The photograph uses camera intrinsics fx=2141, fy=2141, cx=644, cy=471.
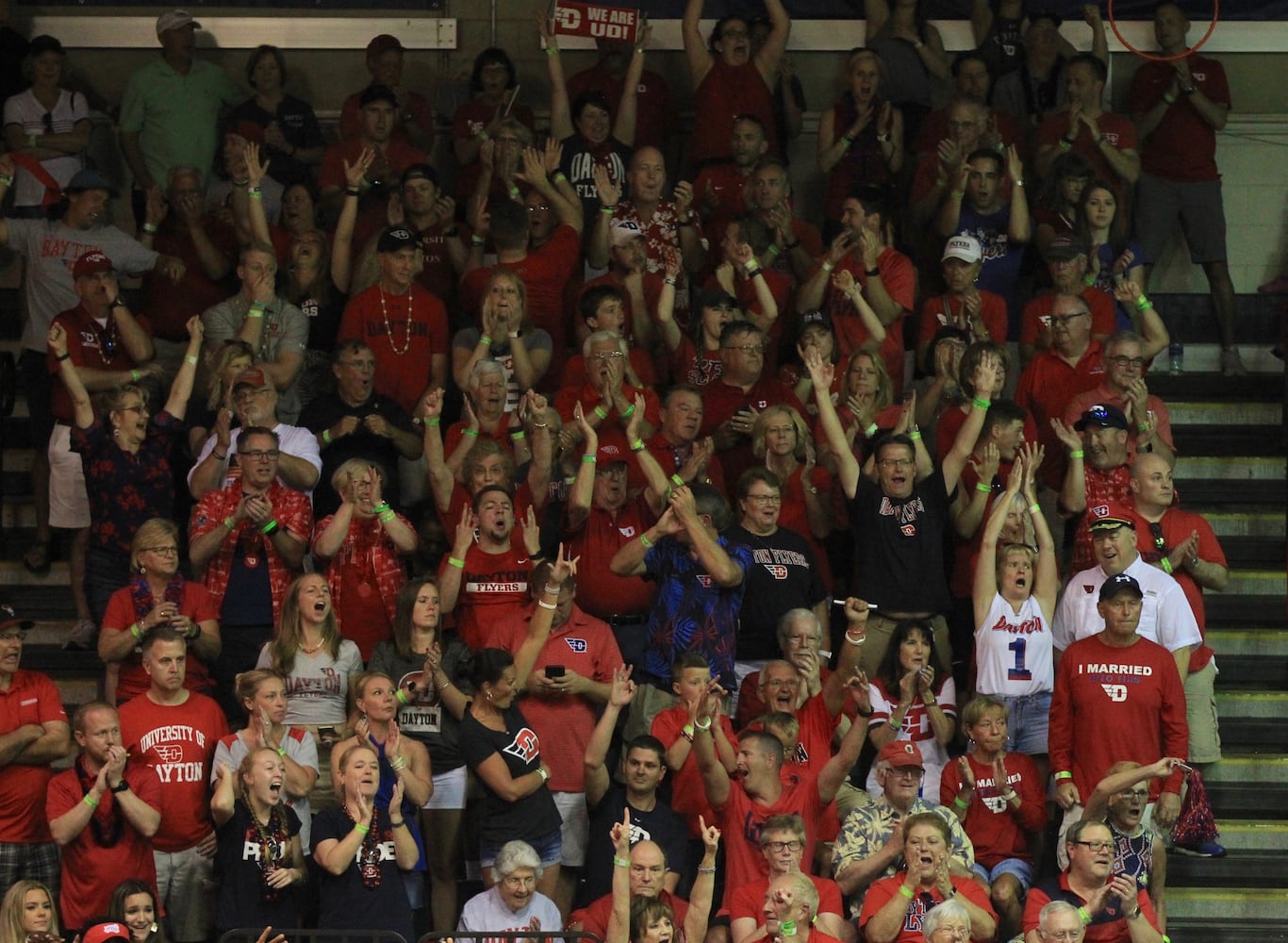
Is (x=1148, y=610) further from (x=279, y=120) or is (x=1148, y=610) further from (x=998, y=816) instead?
(x=279, y=120)

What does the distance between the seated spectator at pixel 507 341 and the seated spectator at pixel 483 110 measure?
1841mm

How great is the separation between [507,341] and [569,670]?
232cm

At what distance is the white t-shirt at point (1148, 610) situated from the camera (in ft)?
33.9

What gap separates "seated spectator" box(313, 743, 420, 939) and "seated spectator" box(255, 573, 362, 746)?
789 millimetres

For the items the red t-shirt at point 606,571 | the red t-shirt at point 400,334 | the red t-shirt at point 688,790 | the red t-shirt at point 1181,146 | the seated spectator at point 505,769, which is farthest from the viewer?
the red t-shirt at point 1181,146

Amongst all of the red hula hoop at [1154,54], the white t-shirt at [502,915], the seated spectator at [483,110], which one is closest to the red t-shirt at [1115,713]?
the white t-shirt at [502,915]

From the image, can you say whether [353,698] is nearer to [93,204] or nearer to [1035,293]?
[93,204]

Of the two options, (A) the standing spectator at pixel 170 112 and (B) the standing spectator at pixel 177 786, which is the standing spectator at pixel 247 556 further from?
(A) the standing spectator at pixel 170 112

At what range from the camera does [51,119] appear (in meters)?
13.5

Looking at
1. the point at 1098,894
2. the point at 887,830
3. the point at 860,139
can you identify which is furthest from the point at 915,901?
the point at 860,139

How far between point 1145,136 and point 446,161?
4.55 m

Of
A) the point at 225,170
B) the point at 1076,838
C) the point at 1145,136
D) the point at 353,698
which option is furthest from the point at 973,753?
the point at 225,170

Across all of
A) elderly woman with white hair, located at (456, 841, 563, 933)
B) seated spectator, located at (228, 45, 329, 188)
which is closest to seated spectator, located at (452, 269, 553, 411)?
seated spectator, located at (228, 45, 329, 188)

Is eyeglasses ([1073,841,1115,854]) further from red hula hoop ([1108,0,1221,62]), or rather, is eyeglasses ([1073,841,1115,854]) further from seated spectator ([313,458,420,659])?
red hula hoop ([1108,0,1221,62])
